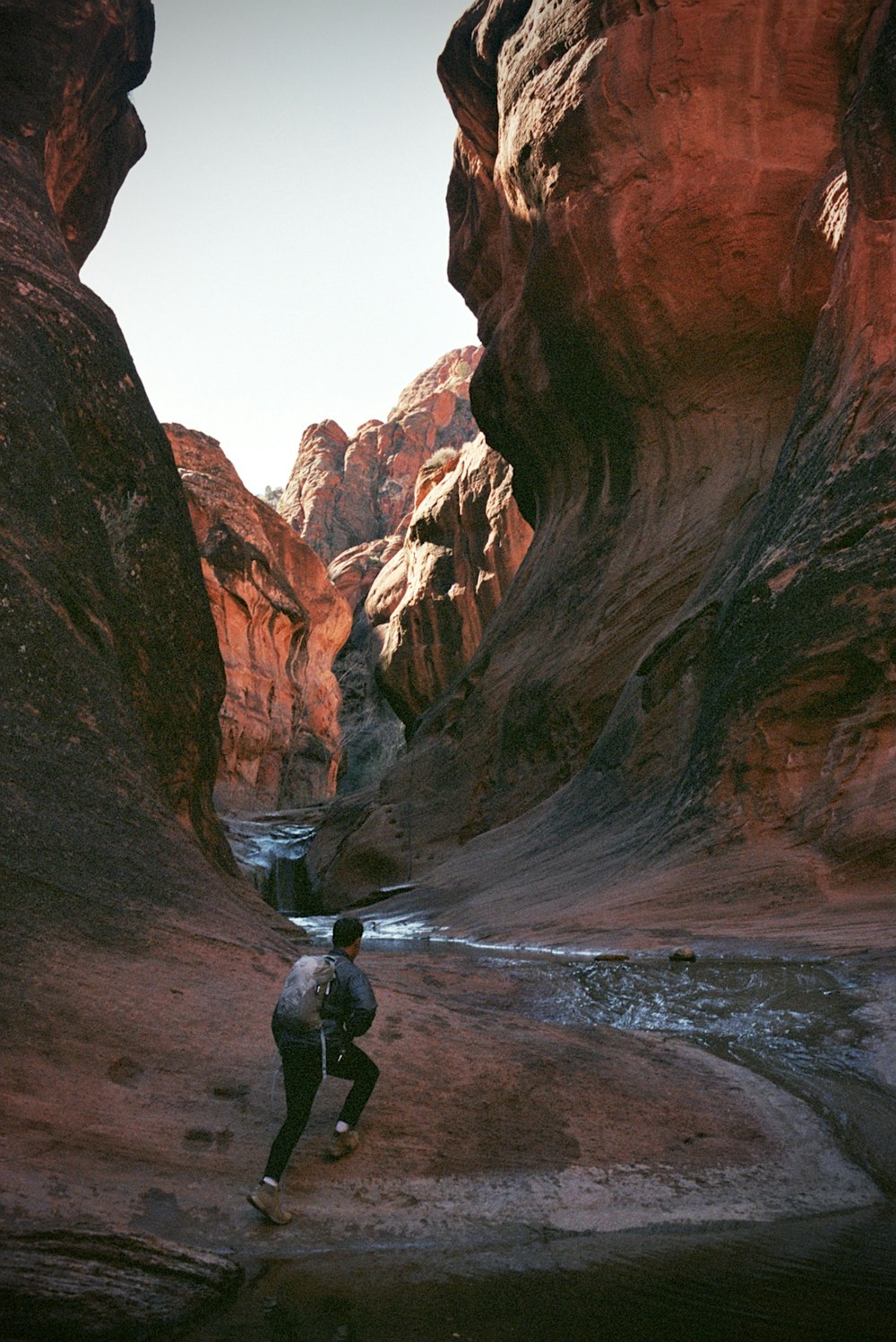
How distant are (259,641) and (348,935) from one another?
36576 mm

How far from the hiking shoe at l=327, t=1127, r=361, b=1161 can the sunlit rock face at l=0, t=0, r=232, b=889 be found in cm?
289

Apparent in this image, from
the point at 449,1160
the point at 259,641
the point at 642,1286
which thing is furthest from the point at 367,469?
the point at 642,1286

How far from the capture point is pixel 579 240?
20531 mm

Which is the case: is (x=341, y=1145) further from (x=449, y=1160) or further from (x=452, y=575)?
(x=452, y=575)

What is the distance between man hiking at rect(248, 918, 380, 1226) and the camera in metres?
4.27

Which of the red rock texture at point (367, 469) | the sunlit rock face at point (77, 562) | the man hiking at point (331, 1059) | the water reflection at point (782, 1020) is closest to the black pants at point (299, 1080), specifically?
the man hiking at point (331, 1059)

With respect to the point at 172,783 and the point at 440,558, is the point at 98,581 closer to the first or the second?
the point at 172,783

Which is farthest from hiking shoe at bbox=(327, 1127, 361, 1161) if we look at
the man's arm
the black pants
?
Result: the man's arm

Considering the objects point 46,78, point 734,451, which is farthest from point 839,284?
point 46,78

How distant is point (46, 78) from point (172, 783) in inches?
472

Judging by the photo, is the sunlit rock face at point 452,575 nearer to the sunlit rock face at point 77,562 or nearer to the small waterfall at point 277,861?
the small waterfall at point 277,861

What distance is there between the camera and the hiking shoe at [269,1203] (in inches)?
163

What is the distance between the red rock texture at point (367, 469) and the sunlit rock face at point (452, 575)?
3852cm

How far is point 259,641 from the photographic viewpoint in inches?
1602
